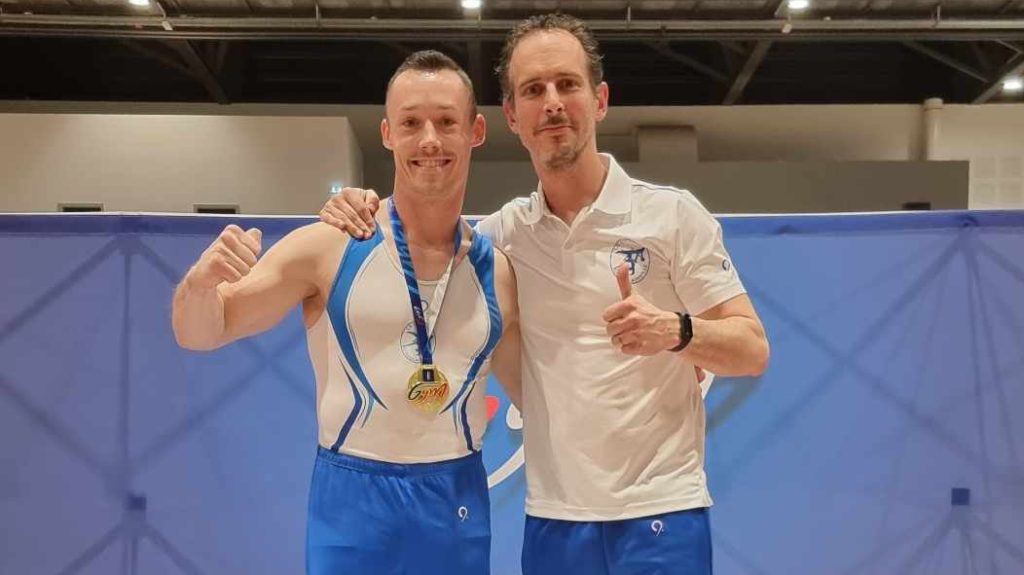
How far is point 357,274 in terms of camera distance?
1.73 meters

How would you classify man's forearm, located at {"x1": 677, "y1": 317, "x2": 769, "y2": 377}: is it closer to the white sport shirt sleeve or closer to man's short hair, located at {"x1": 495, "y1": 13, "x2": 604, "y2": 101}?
the white sport shirt sleeve

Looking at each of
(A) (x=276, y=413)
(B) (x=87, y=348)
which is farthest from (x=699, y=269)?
(B) (x=87, y=348)

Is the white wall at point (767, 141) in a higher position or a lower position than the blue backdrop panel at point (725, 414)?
higher

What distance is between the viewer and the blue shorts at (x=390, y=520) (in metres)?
1.66

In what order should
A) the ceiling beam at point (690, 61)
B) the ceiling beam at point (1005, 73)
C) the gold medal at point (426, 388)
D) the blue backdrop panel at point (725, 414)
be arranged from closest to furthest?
the gold medal at point (426, 388), the blue backdrop panel at point (725, 414), the ceiling beam at point (1005, 73), the ceiling beam at point (690, 61)

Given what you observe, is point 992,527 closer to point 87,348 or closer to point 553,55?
point 553,55

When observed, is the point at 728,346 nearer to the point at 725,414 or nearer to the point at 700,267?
the point at 700,267

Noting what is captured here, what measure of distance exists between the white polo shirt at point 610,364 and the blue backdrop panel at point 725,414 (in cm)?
135

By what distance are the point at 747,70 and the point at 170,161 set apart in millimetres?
5196

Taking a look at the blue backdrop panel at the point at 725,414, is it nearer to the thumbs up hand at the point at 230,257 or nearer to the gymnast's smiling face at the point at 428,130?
the gymnast's smiling face at the point at 428,130

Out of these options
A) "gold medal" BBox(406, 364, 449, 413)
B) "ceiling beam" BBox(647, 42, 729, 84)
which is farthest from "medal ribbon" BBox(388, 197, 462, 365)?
"ceiling beam" BBox(647, 42, 729, 84)

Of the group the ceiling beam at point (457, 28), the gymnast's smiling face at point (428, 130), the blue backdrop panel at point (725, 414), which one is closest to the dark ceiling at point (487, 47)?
the ceiling beam at point (457, 28)

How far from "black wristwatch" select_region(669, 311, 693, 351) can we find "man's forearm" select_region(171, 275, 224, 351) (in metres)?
0.92

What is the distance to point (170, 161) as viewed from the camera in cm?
683
